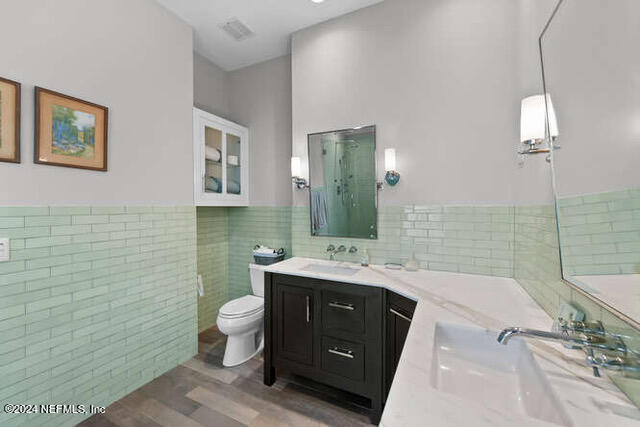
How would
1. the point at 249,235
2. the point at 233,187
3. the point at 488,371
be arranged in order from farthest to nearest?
the point at 249,235 < the point at 233,187 < the point at 488,371

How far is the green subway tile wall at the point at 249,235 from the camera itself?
2895 mm

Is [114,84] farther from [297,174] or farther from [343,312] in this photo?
[343,312]

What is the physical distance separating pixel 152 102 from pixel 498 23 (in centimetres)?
258

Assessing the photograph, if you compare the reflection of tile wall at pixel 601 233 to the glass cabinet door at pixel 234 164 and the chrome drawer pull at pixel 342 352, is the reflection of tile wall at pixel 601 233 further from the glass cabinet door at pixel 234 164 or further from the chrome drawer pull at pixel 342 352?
the glass cabinet door at pixel 234 164

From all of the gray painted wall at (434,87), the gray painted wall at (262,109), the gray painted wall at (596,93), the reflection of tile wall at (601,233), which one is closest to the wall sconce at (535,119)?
the gray painted wall at (596,93)

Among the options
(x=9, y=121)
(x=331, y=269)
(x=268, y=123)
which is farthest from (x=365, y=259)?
(x=9, y=121)

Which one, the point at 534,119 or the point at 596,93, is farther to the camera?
the point at 534,119

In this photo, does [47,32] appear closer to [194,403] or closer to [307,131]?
[307,131]

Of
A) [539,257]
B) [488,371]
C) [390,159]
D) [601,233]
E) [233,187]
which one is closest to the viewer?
[601,233]

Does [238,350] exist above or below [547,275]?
below

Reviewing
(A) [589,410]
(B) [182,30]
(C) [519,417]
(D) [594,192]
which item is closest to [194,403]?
(C) [519,417]

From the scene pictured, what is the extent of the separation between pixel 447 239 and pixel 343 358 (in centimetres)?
113

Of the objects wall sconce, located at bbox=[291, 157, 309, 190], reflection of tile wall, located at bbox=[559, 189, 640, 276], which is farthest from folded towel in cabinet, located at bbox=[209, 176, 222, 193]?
reflection of tile wall, located at bbox=[559, 189, 640, 276]

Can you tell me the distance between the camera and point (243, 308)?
230 cm
